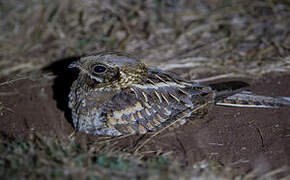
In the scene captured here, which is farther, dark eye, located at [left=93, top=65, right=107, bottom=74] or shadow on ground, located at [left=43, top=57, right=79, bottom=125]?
shadow on ground, located at [left=43, top=57, right=79, bottom=125]

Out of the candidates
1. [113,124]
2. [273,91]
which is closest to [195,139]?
[113,124]


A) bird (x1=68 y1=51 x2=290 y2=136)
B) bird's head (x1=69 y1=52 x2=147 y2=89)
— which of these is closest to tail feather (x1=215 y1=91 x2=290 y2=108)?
bird (x1=68 y1=51 x2=290 y2=136)

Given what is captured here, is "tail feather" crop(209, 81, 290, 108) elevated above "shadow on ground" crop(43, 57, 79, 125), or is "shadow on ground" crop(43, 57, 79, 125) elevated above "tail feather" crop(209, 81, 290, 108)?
"shadow on ground" crop(43, 57, 79, 125)

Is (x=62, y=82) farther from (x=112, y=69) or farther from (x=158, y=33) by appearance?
(x=158, y=33)

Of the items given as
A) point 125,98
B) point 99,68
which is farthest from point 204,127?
point 99,68

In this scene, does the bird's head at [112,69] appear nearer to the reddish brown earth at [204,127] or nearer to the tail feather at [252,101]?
the reddish brown earth at [204,127]

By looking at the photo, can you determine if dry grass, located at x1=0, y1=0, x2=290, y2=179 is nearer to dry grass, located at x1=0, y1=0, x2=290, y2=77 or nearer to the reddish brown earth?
dry grass, located at x1=0, y1=0, x2=290, y2=77
